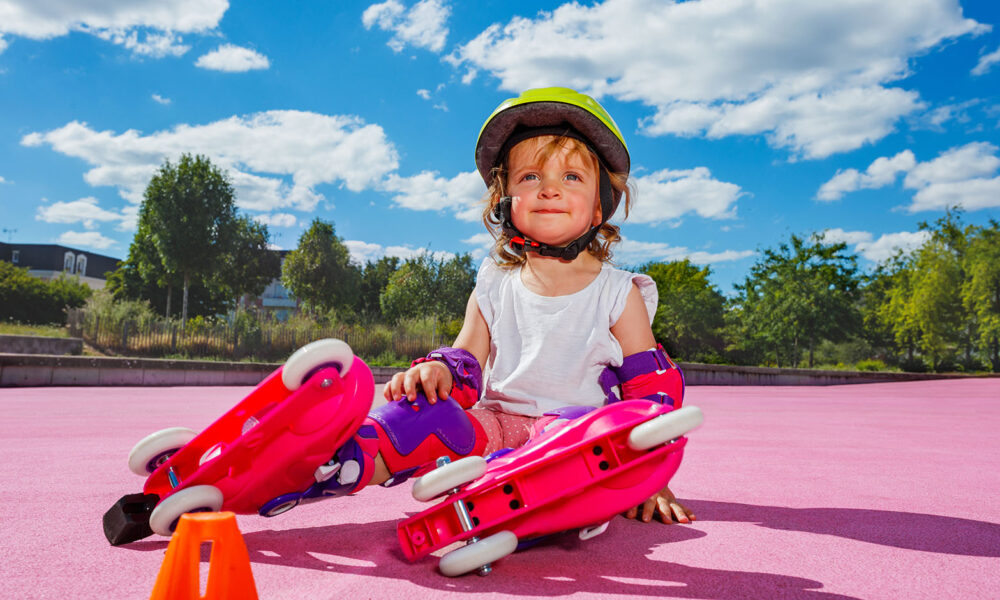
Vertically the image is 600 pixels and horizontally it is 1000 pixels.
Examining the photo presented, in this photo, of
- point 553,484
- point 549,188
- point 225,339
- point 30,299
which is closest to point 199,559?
point 553,484

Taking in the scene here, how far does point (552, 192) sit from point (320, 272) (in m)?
27.5

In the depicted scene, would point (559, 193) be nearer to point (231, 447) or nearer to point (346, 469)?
point (346, 469)

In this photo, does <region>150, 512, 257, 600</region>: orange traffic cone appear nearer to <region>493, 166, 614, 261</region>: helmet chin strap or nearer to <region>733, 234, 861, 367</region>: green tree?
<region>493, 166, 614, 261</region>: helmet chin strap

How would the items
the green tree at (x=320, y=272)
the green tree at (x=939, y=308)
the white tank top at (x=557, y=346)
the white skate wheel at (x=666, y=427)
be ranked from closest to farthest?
the white skate wheel at (x=666, y=427) < the white tank top at (x=557, y=346) < the green tree at (x=939, y=308) < the green tree at (x=320, y=272)

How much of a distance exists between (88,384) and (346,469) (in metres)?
11.5

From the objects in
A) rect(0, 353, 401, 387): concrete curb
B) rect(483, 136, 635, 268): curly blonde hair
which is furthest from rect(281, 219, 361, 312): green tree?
rect(483, 136, 635, 268): curly blonde hair

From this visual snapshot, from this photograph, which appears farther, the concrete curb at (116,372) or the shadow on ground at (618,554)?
the concrete curb at (116,372)

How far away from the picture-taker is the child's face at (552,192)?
221 cm

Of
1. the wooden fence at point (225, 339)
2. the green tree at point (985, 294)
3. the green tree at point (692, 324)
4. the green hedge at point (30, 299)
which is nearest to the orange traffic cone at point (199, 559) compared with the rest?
the wooden fence at point (225, 339)

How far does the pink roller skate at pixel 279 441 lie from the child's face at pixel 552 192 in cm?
96

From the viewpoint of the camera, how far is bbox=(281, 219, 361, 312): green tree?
28484 mm

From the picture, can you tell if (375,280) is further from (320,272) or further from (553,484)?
(553,484)

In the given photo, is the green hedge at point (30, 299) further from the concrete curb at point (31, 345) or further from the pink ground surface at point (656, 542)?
the pink ground surface at point (656, 542)

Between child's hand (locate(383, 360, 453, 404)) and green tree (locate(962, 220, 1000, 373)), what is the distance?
29.1m
